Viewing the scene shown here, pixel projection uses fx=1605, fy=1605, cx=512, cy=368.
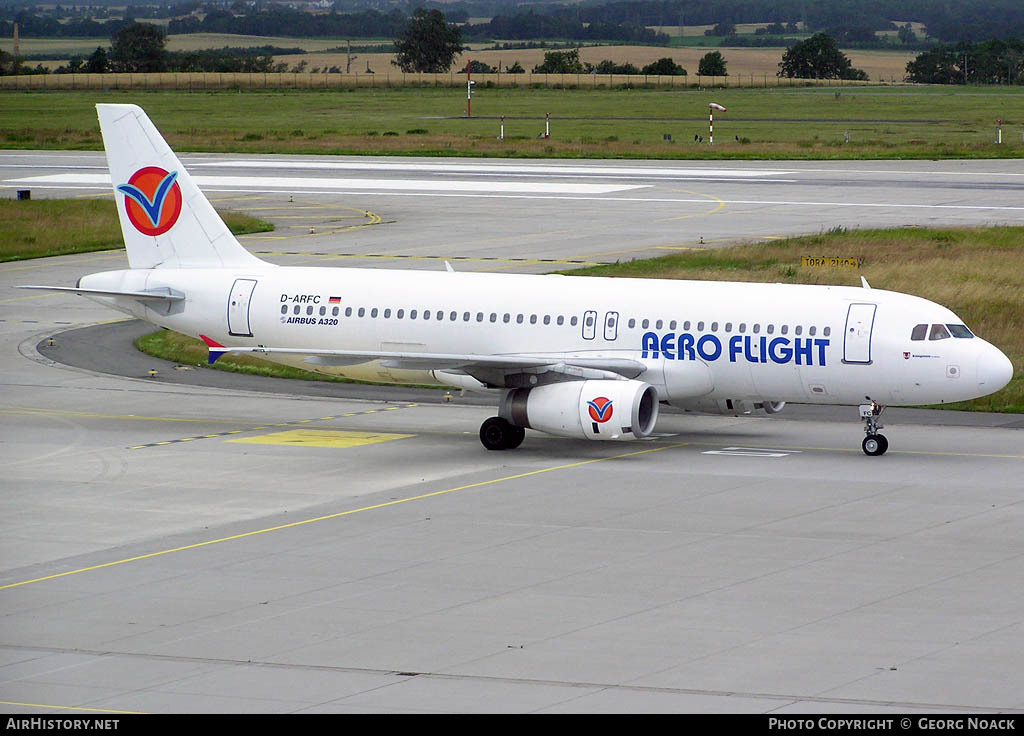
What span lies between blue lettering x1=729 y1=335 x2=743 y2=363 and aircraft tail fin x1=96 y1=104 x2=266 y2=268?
13337 millimetres

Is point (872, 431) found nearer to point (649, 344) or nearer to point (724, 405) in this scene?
point (724, 405)

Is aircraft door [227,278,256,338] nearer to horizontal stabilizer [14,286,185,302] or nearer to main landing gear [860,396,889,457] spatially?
horizontal stabilizer [14,286,185,302]

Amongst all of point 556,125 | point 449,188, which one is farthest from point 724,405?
point 556,125

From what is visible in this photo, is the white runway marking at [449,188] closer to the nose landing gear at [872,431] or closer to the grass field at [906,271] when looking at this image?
the grass field at [906,271]

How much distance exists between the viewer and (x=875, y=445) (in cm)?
3706

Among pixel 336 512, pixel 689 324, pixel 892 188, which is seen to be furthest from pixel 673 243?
pixel 336 512

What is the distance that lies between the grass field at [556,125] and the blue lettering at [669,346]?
77389mm

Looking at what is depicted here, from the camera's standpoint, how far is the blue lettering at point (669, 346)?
38.2 m

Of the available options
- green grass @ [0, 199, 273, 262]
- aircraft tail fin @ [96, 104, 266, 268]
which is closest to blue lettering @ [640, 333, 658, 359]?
aircraft tail fin @ [96, 104, 266, 268]

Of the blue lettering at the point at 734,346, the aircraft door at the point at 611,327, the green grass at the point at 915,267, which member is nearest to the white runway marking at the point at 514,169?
the green grass at the point at 915,267

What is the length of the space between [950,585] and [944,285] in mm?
33046

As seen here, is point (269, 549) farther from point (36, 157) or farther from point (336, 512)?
point (36, 157)

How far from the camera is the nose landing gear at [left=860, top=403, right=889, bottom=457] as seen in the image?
121 ft

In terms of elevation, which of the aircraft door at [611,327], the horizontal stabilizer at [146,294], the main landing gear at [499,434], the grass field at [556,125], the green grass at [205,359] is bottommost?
the green grass at [205,359]
